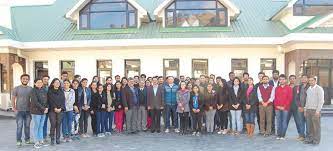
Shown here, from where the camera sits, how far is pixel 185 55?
53.2 ft

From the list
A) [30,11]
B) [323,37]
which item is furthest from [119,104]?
[30,11]

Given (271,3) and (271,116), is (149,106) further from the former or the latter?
(271,3)

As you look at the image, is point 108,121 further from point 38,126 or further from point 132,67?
point 132,67

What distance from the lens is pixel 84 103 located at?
9242 millimetres

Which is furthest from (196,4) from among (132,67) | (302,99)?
(302,99)

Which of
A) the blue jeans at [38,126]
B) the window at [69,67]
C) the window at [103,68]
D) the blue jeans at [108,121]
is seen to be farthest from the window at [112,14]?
the blue jeans at [38,126]

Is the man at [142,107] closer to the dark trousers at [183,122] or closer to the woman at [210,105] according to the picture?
the dark trousers at [183,122]

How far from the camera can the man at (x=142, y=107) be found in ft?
33.2

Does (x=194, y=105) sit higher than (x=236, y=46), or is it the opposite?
(x=236, y=46)

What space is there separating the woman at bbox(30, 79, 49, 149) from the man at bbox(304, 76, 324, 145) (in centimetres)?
636

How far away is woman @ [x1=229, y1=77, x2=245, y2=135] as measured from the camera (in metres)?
9.63

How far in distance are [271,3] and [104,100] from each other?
532 inches

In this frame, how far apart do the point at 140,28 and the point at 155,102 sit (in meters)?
7.29

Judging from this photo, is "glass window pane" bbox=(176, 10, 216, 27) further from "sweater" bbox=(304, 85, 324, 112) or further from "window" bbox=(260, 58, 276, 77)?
"sweater" bbox=(304, 85, 324, 112)
